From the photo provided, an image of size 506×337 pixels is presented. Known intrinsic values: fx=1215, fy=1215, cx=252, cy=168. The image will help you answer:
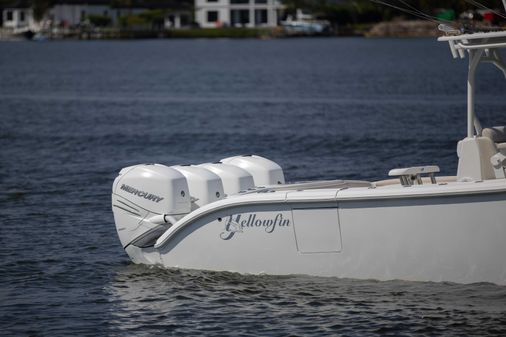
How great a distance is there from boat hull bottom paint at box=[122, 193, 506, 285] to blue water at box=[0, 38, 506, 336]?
0.21m

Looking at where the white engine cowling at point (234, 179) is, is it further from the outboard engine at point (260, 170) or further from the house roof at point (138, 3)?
the house roof at point (138, 3)

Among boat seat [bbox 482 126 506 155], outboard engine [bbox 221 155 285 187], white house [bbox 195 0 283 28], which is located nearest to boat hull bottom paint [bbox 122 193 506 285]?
boat seat [bbox 482 126 506 155]

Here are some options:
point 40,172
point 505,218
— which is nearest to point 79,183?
point 40,172

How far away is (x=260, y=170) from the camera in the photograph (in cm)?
1523

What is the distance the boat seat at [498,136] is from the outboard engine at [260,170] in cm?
295

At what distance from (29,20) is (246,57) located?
8009 cm

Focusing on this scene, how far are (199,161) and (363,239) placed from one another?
52.3 feet

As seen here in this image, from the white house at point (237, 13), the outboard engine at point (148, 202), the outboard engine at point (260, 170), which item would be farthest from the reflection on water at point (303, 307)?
the white house at point (237, 13)

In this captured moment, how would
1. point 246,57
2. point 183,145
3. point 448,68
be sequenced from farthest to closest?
point 246,57
point 448,68
point 183,145

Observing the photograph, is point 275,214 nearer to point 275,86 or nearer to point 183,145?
point 183,145

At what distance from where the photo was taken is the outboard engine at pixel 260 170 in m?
15.2

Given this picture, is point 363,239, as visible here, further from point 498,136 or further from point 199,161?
point 199,161

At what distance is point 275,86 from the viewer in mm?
64375

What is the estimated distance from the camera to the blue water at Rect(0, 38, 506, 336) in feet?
42.7
